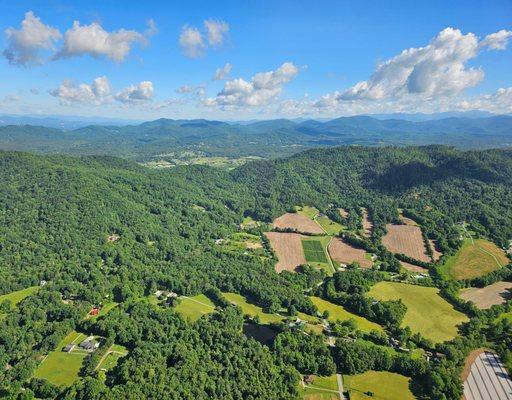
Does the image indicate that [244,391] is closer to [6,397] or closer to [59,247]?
[6,397]

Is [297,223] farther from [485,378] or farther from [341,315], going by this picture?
[485,378]


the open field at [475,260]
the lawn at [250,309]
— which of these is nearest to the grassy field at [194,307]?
the lawn at [250,309]

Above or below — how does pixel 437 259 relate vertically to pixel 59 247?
below

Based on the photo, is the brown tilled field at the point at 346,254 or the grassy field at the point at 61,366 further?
the brown tilled field at the point at 346,254

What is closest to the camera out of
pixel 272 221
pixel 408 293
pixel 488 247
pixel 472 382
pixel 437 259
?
pixel 472 382

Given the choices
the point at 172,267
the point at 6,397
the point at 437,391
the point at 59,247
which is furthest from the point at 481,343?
the point at 59,247

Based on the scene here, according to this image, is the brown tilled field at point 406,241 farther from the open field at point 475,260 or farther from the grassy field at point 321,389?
the grassy field at point 321,389

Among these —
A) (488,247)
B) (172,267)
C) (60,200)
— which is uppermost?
(60,200)
